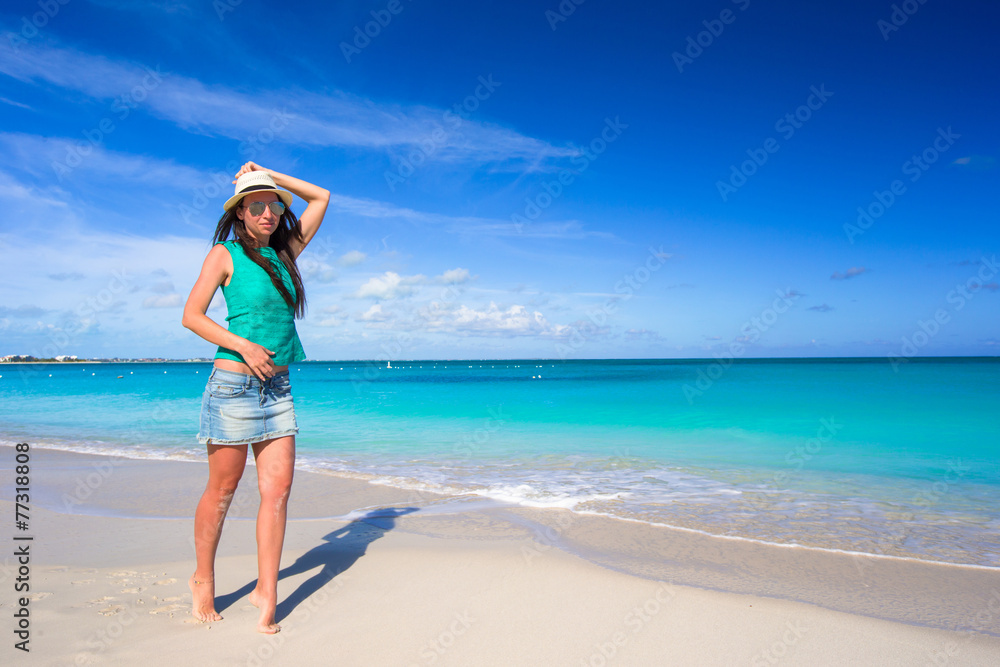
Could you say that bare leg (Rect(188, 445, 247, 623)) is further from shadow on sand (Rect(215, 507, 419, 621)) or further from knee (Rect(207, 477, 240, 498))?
shadow on sand (Rect(215, 507, 419, 621))

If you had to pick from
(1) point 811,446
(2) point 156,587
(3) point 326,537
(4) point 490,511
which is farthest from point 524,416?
(2) point 156,587

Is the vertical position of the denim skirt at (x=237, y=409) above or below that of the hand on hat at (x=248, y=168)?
below

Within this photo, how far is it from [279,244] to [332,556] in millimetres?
2360

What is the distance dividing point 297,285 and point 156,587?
80.2 inches

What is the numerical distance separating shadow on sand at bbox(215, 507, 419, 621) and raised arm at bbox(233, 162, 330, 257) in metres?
1.96

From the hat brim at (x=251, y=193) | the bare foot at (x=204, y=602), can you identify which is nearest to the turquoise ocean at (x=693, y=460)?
the bare foot at (x=204, y=602)

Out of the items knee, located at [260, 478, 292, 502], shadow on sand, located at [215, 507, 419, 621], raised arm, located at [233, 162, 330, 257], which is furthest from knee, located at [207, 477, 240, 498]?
raised arm, located at [233, 162, 330, 257]

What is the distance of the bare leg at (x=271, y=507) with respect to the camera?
9.14ft

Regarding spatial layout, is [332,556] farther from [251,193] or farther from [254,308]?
[251,193]

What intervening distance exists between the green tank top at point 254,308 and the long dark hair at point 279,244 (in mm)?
27

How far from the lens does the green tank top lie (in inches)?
107

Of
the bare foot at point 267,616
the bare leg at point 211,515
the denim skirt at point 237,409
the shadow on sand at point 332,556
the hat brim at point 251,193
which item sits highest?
the hat brim at point 251,193

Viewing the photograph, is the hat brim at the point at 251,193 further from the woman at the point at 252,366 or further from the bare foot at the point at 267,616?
the bare foot at the point at 267,616

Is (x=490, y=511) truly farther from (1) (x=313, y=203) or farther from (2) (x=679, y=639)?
(1) (x=313, y=203)
